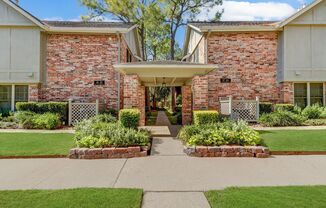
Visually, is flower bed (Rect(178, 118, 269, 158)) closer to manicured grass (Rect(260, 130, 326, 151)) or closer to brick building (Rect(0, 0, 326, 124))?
manicured grass (Rect(260, 130, 326, 151))

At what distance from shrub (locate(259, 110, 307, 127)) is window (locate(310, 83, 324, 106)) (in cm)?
307

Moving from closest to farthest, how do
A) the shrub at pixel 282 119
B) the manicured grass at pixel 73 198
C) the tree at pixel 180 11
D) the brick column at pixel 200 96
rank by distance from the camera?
the manicured grass at pixel 73 198, the brick column at pixel 200 96, the shrub at pixel 282 119, the tree at pixel 180 11

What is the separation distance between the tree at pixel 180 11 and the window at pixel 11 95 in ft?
50.4

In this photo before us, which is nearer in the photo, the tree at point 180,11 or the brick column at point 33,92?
the brick column at point 33,92

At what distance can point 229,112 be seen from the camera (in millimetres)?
13898

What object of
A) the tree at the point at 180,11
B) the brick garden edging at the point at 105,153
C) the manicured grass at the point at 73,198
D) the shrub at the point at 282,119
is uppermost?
the tree at the point at 180,11

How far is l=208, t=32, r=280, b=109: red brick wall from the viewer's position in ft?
51.4

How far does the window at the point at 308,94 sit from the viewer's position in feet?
51.9

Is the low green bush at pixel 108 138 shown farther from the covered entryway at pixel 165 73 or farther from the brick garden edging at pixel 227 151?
the covered entryway at pixel 165 73

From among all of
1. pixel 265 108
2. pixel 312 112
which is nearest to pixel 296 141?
pixel 265 108

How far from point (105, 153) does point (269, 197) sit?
4.63m

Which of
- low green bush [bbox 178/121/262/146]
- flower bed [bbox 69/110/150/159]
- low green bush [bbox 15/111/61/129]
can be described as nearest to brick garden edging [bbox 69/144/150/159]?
flower bed [bbox 69/110/150/159]

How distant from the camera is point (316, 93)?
15914 millimetres

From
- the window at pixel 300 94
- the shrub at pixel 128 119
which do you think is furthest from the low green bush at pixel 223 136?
the window at pixel 300 94
